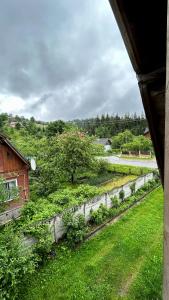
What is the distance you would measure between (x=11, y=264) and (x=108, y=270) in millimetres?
3100

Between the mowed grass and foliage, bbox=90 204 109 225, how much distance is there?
0.63m

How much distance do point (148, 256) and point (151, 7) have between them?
8473mm

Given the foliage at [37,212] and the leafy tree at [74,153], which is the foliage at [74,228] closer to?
the foliage at [37,212]

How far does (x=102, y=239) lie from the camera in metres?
9.35

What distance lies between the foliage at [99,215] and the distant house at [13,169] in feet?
13.9

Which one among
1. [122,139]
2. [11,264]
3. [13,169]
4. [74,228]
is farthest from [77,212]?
[122,139]

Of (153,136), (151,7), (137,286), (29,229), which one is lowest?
(137,286)

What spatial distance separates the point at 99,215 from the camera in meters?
10.8

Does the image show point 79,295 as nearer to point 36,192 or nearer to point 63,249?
point 63,249

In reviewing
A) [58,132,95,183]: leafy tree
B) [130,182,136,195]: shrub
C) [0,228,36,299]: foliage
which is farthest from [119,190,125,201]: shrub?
[0,228,36,299]: foliage

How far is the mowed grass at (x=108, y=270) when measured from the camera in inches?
251

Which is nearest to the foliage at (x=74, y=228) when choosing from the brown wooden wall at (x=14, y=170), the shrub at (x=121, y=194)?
the shrub at (x=121, y=194)

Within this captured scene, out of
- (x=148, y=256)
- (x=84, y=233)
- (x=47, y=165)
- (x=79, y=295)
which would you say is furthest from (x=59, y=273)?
(x=47, y=165)

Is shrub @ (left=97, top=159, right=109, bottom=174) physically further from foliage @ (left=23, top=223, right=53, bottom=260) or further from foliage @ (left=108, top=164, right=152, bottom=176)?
foliage @ (left=23, top=223, right=53, bottom=260)
